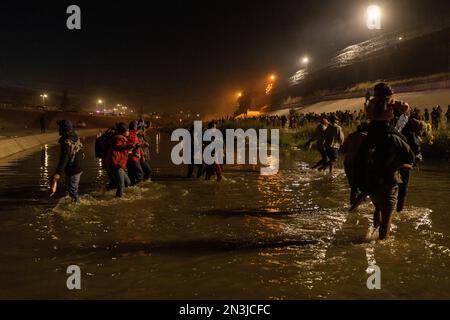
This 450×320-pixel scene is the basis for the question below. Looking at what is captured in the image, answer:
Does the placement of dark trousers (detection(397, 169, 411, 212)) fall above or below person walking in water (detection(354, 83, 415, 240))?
below

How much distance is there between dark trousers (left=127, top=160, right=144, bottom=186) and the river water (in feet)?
1.10

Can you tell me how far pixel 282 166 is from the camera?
19453mm

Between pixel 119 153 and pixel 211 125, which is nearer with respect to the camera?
pixel 119 153

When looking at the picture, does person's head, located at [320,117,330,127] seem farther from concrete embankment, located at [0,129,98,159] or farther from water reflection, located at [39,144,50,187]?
concrete embankment, located at [0,129,98,159]

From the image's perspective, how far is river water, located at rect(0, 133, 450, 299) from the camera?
5.55 meters

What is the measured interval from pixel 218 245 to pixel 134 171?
5470mm

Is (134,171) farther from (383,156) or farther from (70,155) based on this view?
(383,156)

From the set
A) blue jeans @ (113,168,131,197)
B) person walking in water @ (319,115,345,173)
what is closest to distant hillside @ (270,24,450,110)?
person walking in water @ (319,115,345,173)

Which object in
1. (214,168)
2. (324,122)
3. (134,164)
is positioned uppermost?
(324,122)

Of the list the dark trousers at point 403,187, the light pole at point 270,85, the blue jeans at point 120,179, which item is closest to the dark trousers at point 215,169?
the blue jeans at point 120,179

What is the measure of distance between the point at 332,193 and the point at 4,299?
8794 mm

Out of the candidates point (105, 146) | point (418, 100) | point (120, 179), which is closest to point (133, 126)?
point (105, 146)

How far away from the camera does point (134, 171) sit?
40.5 feet

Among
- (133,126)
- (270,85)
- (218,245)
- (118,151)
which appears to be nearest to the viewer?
(218,245)
